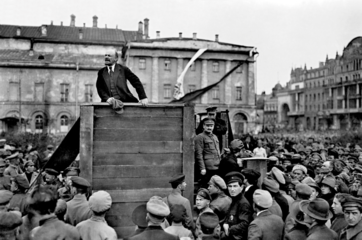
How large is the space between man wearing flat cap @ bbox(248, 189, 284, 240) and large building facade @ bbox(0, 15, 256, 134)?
39.2 metres

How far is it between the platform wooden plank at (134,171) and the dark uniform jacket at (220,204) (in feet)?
2.37

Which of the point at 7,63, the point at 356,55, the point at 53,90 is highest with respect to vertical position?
the point at 356,55

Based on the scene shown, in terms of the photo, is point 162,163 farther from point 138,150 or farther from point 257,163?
point 257,163

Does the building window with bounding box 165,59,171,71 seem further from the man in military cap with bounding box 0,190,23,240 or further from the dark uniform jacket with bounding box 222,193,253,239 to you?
the man in military cap with bounding box 0,190,23,240

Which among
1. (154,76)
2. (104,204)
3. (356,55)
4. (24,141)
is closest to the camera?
(104,204)

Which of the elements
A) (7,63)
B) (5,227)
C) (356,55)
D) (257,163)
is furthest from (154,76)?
(356,55)

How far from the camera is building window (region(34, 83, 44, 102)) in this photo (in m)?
48.8

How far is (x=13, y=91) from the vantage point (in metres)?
48.1

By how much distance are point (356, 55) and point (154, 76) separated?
48544 mm

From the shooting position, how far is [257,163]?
25.2 ft

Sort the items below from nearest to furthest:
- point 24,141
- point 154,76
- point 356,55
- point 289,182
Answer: point 289,182, point 24,141, point 154,76, point 356,55

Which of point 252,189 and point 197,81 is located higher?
point 197,81

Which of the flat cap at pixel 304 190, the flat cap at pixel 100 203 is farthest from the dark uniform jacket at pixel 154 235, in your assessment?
the flat cap at pixel 304 190

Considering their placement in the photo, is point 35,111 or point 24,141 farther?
point 35,111
